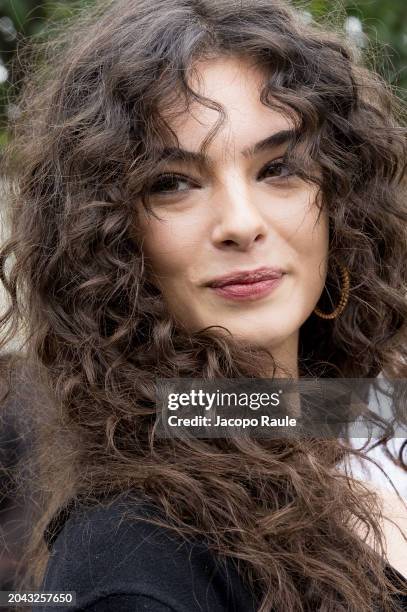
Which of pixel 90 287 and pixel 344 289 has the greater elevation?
pixel 344 289

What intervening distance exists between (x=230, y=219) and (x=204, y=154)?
15 cm

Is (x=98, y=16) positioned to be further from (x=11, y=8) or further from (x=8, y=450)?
(x=8, y=450)

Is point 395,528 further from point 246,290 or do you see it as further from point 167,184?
point 167,184

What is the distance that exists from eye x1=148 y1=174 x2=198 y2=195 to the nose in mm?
87

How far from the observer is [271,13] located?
5.91 ft

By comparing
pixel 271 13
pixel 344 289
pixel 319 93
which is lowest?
pixel 344 289

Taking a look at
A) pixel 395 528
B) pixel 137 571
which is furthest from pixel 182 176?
pixel 395 528

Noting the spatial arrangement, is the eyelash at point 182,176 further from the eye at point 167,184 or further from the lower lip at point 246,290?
the lower lip at point 246,290

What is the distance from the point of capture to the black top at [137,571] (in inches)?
49.4

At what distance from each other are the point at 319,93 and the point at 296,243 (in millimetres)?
347

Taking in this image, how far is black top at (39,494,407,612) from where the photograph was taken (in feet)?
4.12

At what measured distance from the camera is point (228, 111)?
5.30ft

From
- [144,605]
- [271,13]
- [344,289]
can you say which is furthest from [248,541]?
[271,13]

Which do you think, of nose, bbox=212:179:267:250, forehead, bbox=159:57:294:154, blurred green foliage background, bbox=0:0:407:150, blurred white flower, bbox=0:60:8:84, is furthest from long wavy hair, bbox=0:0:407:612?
blurred white flower, bbox=0:60:8:84
